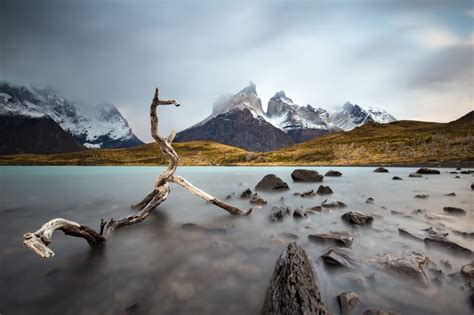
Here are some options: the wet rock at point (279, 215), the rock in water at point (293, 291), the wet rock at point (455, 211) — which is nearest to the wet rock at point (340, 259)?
the rock in water at point (293, 291)

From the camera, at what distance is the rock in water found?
14.0 ft

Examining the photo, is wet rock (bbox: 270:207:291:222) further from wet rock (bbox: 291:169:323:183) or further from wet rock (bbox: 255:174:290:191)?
wet rock (bbox: 291:169:323:183)

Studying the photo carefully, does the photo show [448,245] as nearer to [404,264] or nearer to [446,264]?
[446,264]

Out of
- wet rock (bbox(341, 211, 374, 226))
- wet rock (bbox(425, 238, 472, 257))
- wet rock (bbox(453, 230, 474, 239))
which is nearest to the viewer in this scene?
wet rock (bbox(425, 238, 472, 257))

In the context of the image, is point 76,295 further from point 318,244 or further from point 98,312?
point 318,244

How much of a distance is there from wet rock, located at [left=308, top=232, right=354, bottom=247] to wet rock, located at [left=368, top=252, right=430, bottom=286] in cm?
135

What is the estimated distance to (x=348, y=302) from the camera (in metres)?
5.19

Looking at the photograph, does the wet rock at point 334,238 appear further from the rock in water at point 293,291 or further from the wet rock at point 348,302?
the rock in water at point 293,291

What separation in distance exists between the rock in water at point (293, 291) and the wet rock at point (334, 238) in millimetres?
3725

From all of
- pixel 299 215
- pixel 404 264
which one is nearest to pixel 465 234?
pixel 404 264

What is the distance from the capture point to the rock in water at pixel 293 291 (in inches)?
168

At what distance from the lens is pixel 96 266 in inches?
294

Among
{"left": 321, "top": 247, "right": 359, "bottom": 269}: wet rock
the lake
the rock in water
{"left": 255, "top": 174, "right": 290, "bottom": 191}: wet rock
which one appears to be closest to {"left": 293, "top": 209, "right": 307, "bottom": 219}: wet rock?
the lake

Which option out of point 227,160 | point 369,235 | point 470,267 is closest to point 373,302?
point 470,267
